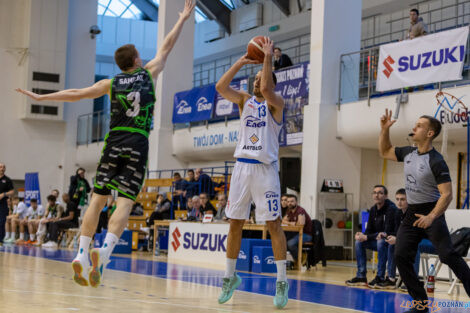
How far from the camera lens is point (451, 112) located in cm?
1295

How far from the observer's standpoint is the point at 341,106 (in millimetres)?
15734

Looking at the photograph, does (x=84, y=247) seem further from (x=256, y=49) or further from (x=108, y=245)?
(x=256, y=49)

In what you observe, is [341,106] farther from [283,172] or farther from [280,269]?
[280,269]

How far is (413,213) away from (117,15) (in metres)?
27.5

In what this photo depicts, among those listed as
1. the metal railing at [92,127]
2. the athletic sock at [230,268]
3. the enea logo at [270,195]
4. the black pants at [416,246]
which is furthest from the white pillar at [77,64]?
the black pants at [416,246]

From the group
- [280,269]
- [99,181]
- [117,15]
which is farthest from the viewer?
[117,15]

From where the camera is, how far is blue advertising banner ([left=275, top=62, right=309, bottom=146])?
1619cm

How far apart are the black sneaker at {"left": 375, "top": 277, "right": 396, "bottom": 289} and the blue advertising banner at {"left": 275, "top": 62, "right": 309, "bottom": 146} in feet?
24.7

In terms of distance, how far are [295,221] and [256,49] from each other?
7.07m

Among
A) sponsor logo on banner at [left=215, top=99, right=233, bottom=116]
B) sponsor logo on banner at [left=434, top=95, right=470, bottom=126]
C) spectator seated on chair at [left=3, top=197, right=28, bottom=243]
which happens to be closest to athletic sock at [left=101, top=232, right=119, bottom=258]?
sponsor logo on banner at [left=434, top=95, right=470, bottom=126]

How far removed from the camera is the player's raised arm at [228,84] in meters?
Answer: 5.95

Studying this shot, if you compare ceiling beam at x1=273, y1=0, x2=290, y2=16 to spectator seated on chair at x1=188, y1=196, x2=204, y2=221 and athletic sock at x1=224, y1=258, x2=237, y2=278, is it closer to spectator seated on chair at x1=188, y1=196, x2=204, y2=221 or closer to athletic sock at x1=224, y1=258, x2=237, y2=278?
spectator seated on chair at x1=188, y1=196, x2=204, y2=221

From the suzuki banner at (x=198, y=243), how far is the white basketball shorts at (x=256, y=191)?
21.0ft

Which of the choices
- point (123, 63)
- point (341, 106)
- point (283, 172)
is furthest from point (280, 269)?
point (283, 172)
